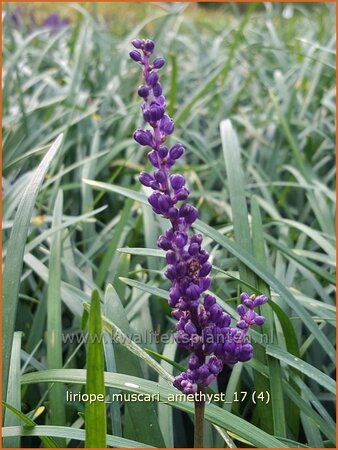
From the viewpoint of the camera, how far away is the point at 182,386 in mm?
881

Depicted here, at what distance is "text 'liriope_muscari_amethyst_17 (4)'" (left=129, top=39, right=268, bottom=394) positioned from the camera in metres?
0.84

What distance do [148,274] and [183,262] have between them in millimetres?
755

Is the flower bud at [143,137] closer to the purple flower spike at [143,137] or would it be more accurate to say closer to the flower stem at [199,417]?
the purple flower spike at [143,137]

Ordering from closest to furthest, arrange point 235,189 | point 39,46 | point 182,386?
1. point 182,386
2. point 235,189
3. point 39,46

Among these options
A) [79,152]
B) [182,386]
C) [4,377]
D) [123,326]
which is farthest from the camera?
[79,152]

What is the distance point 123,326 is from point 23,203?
27 cm

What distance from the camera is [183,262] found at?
0.85 meters

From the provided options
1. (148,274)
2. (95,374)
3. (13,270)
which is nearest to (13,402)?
(13,270)

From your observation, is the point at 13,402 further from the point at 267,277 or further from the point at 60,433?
the point at 267,277

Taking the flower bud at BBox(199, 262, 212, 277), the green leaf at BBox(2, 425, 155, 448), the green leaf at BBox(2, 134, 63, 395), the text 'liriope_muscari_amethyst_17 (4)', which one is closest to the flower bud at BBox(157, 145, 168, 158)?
the text 'liriope_muscari_amethyst_17 (4)'

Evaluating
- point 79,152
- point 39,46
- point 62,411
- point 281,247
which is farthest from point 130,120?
point 39,46

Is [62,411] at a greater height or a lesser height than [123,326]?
lesser

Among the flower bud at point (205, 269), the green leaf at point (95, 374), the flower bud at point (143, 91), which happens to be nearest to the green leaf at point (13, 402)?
the green leaf at point (95, 374)

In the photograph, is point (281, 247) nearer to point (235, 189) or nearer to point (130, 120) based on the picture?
point (235, 189)
